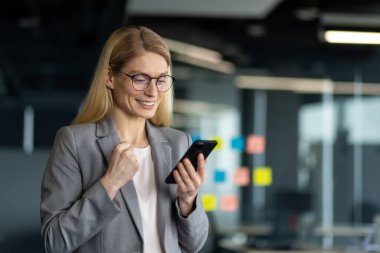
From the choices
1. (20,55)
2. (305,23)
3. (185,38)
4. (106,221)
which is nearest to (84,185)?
(106,221)

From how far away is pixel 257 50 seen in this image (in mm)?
9633

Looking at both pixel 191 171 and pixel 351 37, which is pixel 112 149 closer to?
pixel 191 171

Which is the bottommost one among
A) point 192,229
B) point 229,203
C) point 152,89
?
point 229,203

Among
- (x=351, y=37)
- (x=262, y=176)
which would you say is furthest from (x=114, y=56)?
(x=262, y=176)

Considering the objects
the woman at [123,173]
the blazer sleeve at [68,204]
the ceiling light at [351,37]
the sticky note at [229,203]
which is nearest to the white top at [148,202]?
the woman at [123,173]

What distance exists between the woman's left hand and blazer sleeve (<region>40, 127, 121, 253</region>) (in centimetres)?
17

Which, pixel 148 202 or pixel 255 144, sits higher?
pixel 255 144

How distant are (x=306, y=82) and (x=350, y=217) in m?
1.57

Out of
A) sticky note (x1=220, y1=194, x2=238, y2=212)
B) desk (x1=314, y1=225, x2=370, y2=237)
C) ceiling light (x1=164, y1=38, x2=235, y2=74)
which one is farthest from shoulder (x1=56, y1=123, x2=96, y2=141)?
desk (x1=314, y1=225, x2=370, y2=237)

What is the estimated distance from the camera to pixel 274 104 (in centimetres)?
952

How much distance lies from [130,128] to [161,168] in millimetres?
139

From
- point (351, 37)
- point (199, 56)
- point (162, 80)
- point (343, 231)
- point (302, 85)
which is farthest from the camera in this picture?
point (343, 231)

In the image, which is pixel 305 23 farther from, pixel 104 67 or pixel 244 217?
pixel 104 67

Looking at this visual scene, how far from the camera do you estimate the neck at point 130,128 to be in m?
2.30
